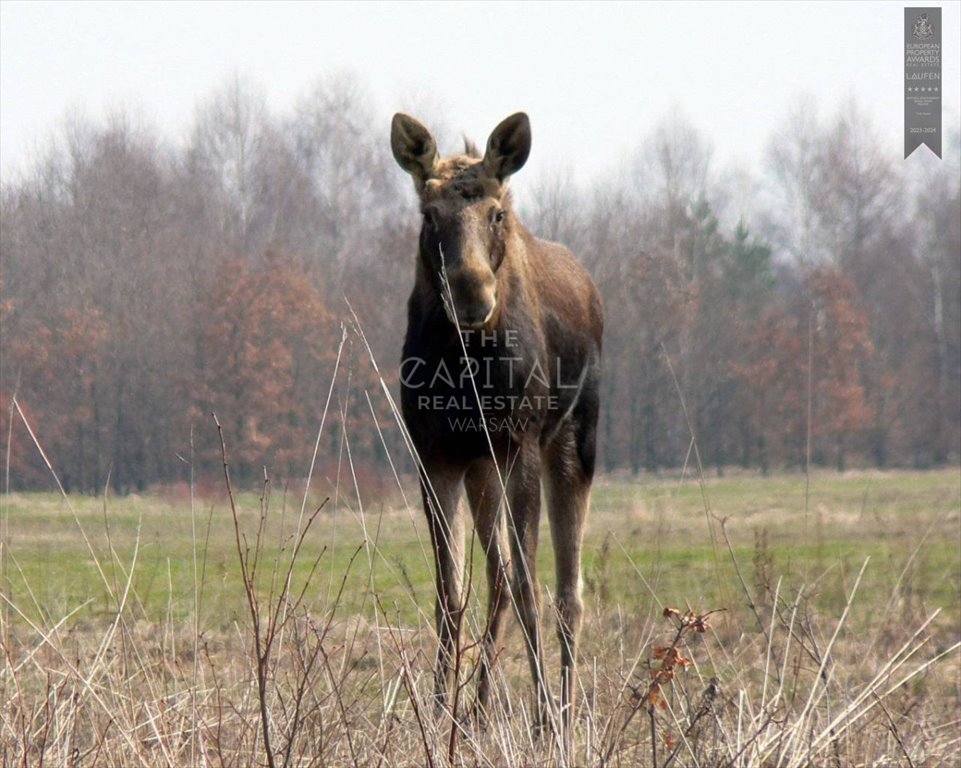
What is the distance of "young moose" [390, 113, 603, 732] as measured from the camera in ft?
17.1

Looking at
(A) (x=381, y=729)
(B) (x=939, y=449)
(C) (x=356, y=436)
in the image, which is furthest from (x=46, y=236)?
(B) (x=939, y=449)

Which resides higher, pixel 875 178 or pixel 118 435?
pixel 875 178

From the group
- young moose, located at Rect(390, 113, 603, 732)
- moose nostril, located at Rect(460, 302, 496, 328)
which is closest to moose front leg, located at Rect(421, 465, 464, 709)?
young moose, located at Rect(390, 113, 603, 732)

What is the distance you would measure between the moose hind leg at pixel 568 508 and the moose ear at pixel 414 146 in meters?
1.40

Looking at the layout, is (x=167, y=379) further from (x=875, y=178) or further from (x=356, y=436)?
(x=875, y=178)

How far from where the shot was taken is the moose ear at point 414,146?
5.72 meters

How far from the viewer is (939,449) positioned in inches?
1526

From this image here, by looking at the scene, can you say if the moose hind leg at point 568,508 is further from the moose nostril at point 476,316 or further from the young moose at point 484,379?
the moose nostril at point 476,316

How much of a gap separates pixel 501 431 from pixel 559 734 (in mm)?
2263

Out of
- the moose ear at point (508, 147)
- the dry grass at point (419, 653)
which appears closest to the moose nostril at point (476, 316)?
the dry grass at point (419, 653)

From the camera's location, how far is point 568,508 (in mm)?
6129

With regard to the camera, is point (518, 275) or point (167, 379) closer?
point (518, 275)

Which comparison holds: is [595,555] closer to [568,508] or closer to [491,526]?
[568,508]

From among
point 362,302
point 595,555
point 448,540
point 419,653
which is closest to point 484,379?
point 448,540
